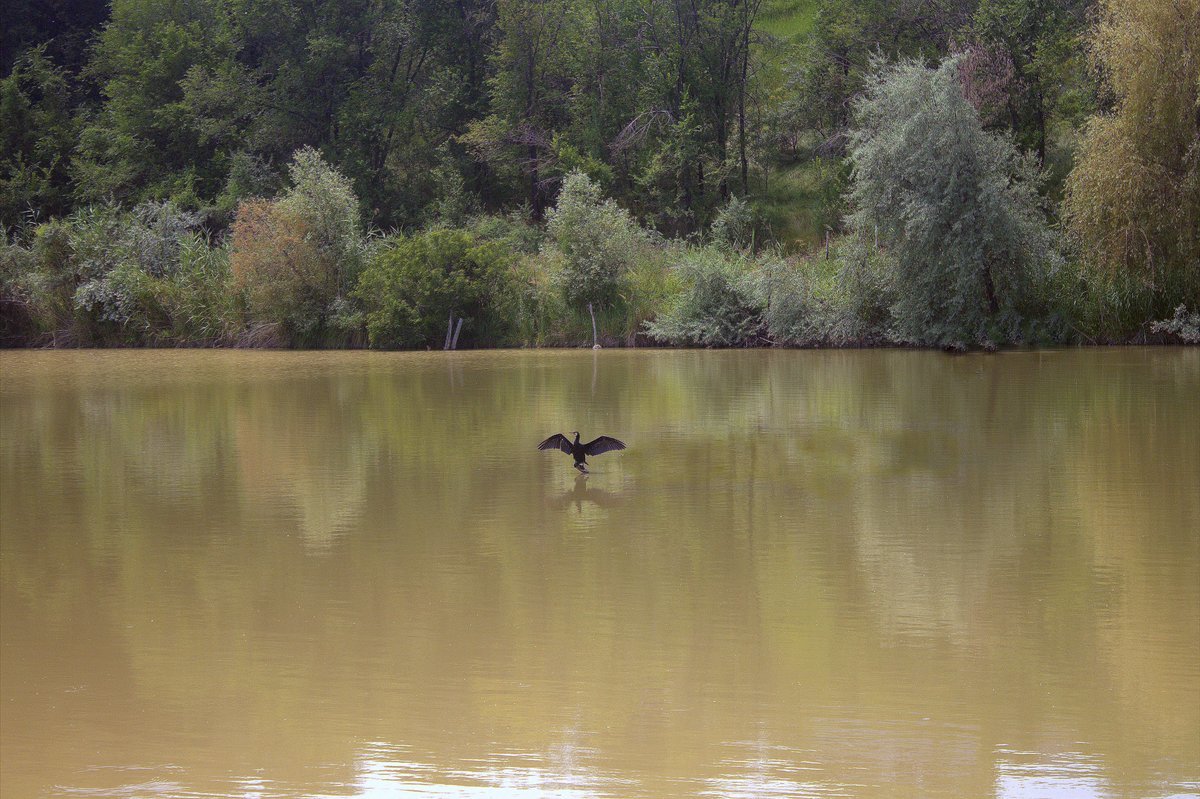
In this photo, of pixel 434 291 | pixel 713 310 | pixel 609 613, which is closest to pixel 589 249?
pixel 713 310

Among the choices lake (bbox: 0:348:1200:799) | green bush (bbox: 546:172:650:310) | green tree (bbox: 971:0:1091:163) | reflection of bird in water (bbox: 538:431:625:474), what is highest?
green tree (bbox: 971:0:1091:163)

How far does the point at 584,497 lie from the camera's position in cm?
1120

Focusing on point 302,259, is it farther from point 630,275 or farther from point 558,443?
point 558,443

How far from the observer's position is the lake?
5180 millimetres

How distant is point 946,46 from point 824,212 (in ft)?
21.8

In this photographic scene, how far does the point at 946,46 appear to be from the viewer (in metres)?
41.1

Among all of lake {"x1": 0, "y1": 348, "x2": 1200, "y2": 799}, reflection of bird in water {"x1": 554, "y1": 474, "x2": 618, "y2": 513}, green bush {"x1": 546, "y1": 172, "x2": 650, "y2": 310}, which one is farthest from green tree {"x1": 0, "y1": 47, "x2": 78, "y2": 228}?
reflection of bird in water {"x1": 554, "y1": 474, "x2": 618, "y2": 513}

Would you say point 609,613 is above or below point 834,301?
Answer: below

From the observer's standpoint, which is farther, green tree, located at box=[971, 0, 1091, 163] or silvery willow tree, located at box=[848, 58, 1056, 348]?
green tree, located at box=[971, 0, 1091, 163]

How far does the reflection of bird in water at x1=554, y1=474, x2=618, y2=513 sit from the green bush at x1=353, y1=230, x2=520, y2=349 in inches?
898

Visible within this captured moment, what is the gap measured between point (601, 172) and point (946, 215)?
18.9 m

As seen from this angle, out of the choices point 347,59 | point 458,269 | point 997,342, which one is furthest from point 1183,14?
point 347,59

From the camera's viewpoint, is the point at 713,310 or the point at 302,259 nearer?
the point at 713,310

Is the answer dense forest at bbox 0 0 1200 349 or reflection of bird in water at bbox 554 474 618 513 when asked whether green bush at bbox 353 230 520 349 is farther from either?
reflection of bird in water at bbox 554 474 618 513
